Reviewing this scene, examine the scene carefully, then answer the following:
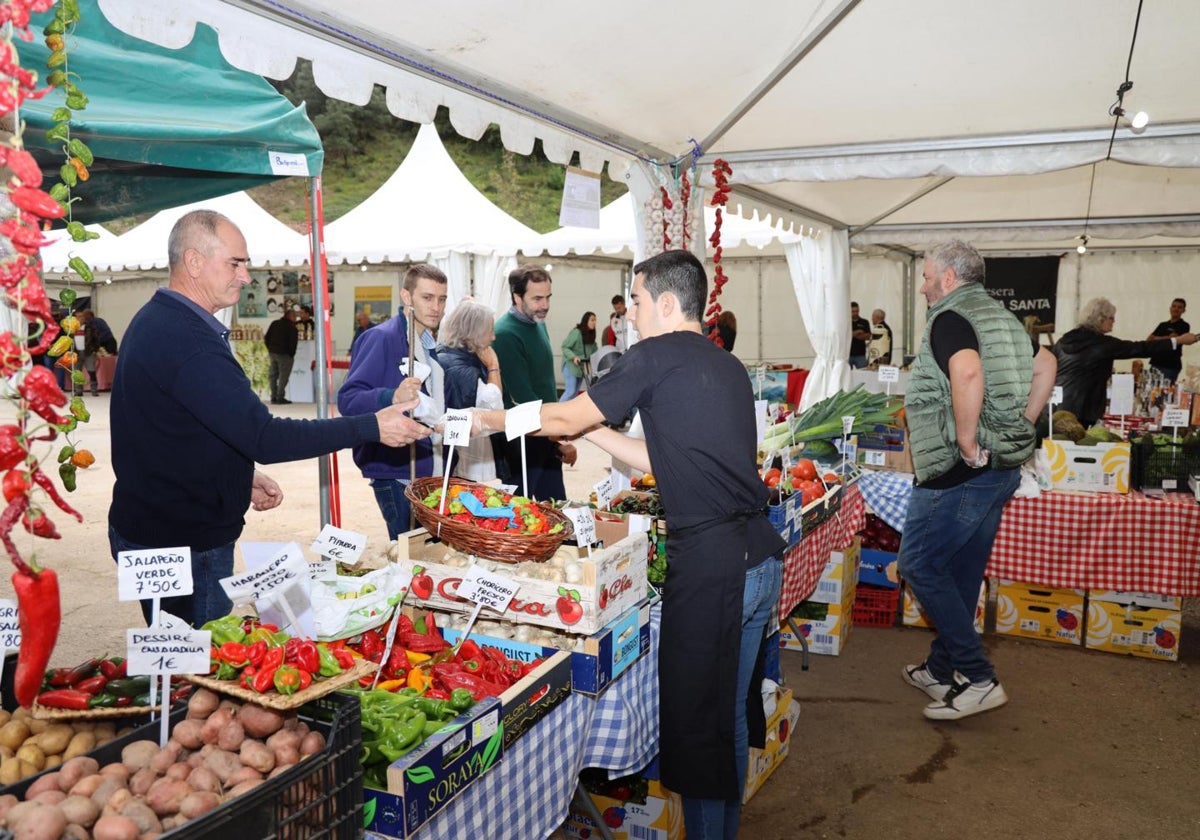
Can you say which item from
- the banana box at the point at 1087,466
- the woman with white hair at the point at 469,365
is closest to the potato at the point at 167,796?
the woman with white hair at the point at 469,365

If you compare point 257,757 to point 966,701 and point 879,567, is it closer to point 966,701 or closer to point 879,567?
point 966,701

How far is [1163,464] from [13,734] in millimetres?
5202

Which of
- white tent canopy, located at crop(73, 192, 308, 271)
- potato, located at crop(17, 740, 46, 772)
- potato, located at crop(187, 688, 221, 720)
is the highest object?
white tent canopy, located at crop(73, 192, 308, 271)

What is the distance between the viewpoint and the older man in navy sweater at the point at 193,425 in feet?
7.24

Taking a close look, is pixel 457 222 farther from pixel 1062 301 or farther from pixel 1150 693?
pixel 1062 301

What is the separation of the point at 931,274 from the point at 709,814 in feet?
8.13

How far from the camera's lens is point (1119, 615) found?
4.69 meters

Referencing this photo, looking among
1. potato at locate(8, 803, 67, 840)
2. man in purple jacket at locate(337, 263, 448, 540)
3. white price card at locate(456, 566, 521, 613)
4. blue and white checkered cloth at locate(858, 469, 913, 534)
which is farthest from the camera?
blue and white checkered cloth at locate(858, 469, 913, 534)

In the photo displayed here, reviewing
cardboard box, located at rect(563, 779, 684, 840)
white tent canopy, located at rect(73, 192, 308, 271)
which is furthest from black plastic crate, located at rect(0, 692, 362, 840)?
white tent canopy, located at rect(73, 192, 308, 271)

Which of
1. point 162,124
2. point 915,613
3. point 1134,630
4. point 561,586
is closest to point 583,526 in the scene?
point 561,586

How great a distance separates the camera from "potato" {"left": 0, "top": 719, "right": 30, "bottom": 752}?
61.3 inches

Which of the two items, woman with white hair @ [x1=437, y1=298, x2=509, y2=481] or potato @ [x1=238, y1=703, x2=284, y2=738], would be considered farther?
woman with white hair @ [x1=437, y1=298, x2=509, y2=481]

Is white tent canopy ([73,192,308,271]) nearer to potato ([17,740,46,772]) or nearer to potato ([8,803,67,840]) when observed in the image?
potato ([17,740,46,772])

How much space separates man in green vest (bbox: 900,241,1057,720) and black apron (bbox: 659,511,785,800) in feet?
5.54
